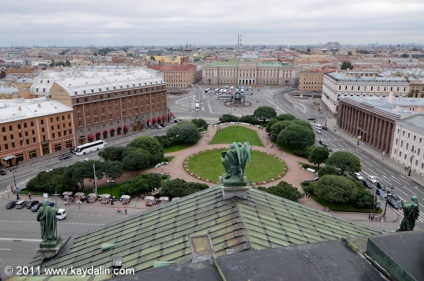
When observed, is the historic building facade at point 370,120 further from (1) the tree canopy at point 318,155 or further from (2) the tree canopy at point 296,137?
(1) the tree canopy at point 318,155

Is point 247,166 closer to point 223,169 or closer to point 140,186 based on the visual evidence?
point 223,169

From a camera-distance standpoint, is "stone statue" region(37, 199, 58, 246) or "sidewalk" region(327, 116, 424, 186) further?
"sidewalk" region(327, 116, 424, 186)

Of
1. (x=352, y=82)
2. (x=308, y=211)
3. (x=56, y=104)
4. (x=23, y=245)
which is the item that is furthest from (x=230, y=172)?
(x=352, y=82)

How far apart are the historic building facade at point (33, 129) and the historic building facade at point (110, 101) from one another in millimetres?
4301

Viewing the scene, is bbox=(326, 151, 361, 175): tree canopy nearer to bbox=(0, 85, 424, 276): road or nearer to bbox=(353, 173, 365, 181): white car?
bbox=(353, 173, 365, 181): white car

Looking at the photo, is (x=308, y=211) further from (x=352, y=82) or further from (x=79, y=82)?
(x=352, y=82)

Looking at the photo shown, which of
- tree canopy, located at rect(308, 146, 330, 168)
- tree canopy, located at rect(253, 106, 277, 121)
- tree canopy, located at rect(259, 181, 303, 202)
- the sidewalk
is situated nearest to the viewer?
tree canopy, located at rect(259, 181, 303, 202)

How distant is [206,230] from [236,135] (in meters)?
102

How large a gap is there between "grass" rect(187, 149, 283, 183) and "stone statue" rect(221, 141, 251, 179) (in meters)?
61.2

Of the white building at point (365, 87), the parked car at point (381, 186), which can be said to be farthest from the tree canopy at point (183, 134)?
the white building at point (365, 87)

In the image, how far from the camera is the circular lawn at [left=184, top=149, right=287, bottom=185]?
85.6 metres

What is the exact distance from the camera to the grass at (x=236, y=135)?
379 feet

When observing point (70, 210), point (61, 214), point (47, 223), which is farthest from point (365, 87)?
point (47, 223)

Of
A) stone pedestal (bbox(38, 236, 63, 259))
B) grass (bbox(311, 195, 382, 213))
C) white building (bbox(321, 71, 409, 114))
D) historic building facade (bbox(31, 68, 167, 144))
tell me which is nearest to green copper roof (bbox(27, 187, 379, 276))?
stone pedestal (bbox(38, 236, 63, 259))
